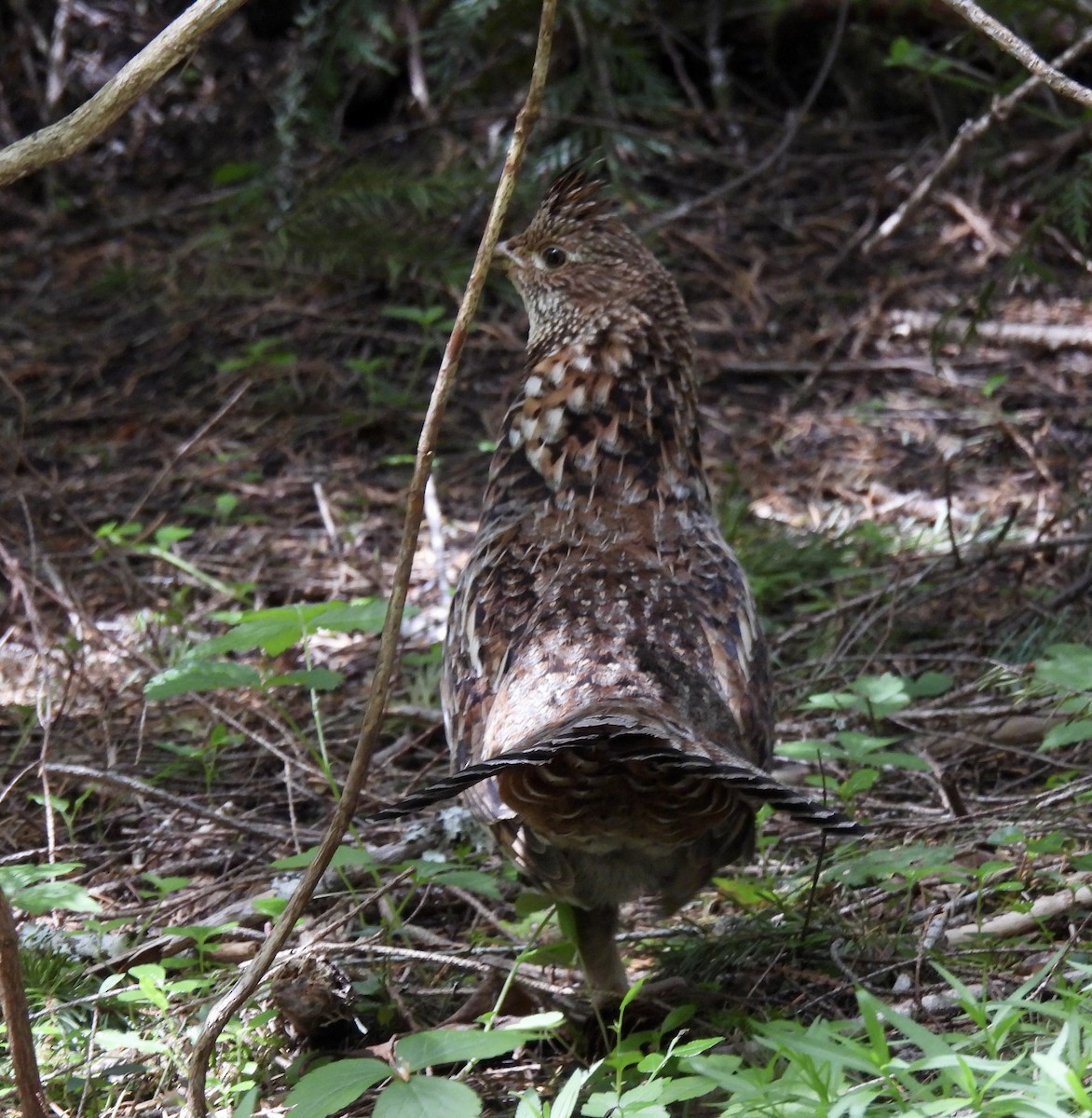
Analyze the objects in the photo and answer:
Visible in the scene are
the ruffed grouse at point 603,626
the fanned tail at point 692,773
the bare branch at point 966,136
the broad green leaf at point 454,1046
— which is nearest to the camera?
the broad green leaf at point 454,1046

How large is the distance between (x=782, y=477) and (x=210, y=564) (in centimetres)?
253

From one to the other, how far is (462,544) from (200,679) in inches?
93.1

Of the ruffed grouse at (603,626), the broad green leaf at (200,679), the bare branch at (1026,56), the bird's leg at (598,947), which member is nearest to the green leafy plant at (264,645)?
the broad green leaf at (200,679)

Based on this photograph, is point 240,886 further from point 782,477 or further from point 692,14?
point 692,14

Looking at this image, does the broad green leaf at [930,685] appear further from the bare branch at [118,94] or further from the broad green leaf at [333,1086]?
the bare branch at [118,94]

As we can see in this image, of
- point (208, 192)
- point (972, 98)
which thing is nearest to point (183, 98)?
point (208, 192)

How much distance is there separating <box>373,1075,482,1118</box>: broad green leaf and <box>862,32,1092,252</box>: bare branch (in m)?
3.03

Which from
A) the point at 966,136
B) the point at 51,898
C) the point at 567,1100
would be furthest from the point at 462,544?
the point at 567,1100

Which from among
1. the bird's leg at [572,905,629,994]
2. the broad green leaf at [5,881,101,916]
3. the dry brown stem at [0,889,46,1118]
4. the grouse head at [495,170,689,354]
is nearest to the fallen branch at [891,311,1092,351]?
the grouse head at [495,170,689,354]

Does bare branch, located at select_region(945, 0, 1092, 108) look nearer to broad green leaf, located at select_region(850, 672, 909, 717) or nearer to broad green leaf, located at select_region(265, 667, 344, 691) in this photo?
broad green leaf, located at select_region(850, 672, 909, 717)

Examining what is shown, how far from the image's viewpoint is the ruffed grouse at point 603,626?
9.21 ft

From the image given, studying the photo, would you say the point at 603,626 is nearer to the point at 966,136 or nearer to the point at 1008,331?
the point at 966,136

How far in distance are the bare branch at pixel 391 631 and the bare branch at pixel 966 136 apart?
6.25ft

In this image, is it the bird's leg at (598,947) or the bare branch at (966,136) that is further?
the bare branch at (966,136)
